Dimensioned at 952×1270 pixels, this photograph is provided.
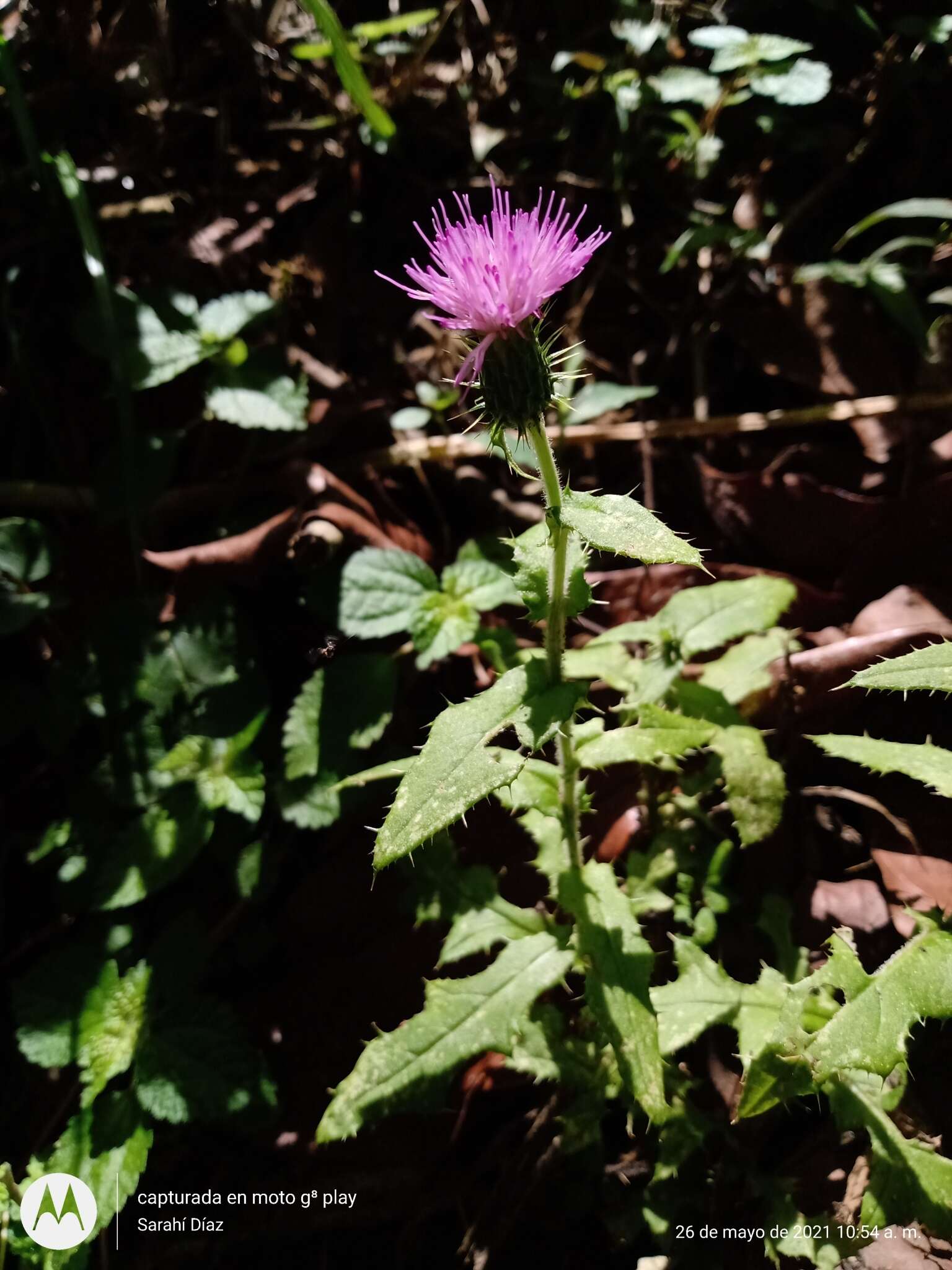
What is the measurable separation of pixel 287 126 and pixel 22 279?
1240 mm

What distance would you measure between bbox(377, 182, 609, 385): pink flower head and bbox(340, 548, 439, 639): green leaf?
92cm

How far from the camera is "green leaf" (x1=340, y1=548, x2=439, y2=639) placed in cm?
224

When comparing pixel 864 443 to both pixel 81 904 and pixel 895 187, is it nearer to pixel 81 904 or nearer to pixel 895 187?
pixel 895 187

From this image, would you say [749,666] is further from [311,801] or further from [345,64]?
[345,64]

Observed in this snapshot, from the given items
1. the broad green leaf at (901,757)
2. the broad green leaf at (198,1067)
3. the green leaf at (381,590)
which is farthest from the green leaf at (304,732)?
the broad green leaf at (901,757)

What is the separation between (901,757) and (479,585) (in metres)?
1.14

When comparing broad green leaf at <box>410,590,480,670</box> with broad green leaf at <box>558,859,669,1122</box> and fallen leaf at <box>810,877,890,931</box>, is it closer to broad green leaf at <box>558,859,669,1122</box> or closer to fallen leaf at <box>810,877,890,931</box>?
broad green leaf at <box>558,859,669,1122</box>

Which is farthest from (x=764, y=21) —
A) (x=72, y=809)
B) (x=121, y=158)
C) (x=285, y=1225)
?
(x=285, y=1225)

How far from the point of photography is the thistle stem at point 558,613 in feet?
4.69

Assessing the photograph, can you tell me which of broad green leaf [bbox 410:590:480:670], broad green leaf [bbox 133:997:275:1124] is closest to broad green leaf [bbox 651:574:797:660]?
broad green leaf [bbox 410:590:480:670]

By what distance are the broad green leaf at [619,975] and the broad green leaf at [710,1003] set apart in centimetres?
11

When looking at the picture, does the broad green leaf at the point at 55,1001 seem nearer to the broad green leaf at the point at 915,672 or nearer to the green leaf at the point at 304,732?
the green leaf at the point at 304,732

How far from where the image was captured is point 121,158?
11.0 feet

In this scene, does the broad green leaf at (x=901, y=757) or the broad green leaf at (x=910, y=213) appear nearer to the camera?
the broad green leaf at (x=901, y=757)
